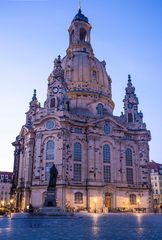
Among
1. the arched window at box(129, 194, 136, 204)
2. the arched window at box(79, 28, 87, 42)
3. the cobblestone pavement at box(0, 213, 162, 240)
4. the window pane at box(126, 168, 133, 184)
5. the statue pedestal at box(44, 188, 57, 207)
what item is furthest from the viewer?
the arched window at box(79, 28, 87, 42)

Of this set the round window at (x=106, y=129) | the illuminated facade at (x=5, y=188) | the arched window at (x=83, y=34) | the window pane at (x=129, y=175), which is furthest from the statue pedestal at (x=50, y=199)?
the arched window at (x=83, y=34)

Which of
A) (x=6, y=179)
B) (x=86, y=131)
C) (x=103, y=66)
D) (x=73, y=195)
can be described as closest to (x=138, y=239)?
(x=73, y=195)

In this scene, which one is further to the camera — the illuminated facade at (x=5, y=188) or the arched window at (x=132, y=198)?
the illuminated facade at (x=5, y=188)

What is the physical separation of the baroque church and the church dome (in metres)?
0.26

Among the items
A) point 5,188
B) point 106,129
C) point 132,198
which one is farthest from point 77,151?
point 5,188

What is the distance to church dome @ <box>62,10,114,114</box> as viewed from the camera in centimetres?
7181

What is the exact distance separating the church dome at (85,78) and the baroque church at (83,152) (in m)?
0.26

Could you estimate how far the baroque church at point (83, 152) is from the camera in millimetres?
Result: 57303

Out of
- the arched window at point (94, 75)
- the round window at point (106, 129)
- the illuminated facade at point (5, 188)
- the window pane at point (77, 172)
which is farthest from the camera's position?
the illuminated facade at point (5, 188)

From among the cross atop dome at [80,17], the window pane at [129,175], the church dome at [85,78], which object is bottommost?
the window pane at [129,175]

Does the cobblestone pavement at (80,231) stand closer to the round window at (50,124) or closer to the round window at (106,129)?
the round window at (50,124)

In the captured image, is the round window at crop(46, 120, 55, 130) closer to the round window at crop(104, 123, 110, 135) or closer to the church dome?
the round window at crop(104, 123, 110, 135)

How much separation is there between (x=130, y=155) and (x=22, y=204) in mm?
26288

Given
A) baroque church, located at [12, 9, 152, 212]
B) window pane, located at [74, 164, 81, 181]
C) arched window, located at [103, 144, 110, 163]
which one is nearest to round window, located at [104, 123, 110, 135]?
baroque church, located at [12, 9, 152, 212]
